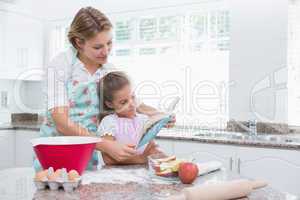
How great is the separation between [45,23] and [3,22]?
2.10ft

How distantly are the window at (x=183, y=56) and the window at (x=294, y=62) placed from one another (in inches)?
20.9

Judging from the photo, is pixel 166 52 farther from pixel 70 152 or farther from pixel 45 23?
pixel 70 152

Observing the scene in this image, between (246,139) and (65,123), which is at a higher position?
(65,123)

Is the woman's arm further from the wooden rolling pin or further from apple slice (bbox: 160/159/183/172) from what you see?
the wooden rolling pin

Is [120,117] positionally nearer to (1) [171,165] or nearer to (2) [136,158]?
(2) [136,158]

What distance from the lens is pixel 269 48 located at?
3172 millimetres

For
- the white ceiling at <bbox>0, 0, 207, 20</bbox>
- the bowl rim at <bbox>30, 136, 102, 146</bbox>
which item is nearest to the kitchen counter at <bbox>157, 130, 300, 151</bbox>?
the white ceiling at <bbox>0, 0, 207, 20</bbox>

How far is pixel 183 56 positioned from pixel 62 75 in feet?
7.26

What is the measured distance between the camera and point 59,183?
1.21 metres

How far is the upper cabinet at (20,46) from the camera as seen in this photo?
12.8ft

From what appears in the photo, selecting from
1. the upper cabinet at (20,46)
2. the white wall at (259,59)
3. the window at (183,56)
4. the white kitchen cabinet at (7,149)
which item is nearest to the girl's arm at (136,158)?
the white wall at (259,59)

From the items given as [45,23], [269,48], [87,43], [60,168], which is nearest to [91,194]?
[60,168]

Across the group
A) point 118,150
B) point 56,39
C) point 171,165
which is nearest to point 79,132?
point 118,150

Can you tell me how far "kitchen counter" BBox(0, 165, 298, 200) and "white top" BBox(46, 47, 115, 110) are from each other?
31 centimetres
